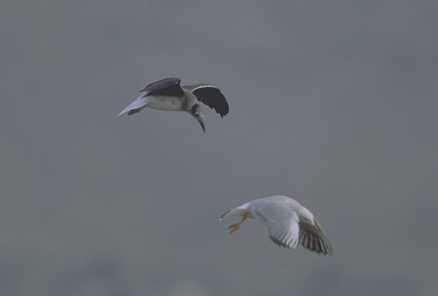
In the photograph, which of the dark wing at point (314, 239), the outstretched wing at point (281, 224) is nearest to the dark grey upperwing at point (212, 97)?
the dark wing at point (314, 239)

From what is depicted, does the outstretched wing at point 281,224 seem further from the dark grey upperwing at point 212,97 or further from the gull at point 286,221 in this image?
the dark grey upperwing at point 212,97

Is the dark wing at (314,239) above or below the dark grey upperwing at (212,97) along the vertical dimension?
below

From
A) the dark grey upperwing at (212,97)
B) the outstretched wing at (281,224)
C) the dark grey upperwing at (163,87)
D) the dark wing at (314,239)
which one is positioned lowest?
the dark wing at (314,239)

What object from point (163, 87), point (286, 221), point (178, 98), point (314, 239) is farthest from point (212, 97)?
point (286, 221)

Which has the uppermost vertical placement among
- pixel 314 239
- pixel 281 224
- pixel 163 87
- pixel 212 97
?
pixel 163 87

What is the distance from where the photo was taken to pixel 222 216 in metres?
23.3

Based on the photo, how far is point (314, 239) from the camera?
2309 cm

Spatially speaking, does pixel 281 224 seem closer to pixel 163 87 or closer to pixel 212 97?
pixel 163 87

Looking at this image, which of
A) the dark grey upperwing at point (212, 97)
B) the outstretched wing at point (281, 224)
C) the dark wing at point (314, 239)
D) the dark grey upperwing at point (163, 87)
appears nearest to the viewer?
the outstretched wing at point (281, 224)

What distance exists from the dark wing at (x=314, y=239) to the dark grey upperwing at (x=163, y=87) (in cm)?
617

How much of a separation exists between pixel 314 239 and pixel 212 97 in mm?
7726

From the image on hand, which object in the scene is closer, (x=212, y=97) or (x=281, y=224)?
(x=281, y=224)

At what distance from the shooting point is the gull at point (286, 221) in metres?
21.2

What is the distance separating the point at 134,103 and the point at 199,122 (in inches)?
96.2
